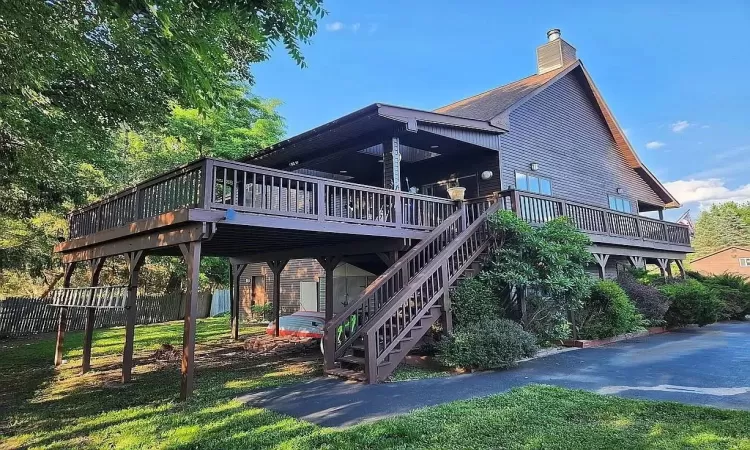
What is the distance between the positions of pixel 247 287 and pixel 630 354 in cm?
1744

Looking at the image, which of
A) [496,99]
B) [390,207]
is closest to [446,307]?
[390,207]

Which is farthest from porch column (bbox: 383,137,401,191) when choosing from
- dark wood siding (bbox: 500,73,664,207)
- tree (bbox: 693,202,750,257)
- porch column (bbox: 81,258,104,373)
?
tree (bbox: 693,202,750,257)

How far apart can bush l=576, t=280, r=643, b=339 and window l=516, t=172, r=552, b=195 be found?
144 inches

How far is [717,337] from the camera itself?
11.0 meters

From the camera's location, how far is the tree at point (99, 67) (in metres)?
4.76

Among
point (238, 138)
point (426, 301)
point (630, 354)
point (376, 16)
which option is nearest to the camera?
point (426, 301)

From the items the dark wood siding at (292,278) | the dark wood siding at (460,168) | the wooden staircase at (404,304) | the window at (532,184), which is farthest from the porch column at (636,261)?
the dark wood siding at (292,278)

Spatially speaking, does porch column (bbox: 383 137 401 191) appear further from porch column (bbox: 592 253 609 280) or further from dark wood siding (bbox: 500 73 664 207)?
porch column (bbox: 592 253 609 280)

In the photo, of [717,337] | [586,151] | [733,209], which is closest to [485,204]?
[717,337]

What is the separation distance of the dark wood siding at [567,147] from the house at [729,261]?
33.0m

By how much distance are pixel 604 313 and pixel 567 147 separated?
23.6ft

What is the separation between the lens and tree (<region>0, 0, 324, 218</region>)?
4.76 m

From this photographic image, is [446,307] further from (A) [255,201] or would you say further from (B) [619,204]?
(B) [619,204]

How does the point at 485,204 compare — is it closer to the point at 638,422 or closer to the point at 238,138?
the point at 638,422
